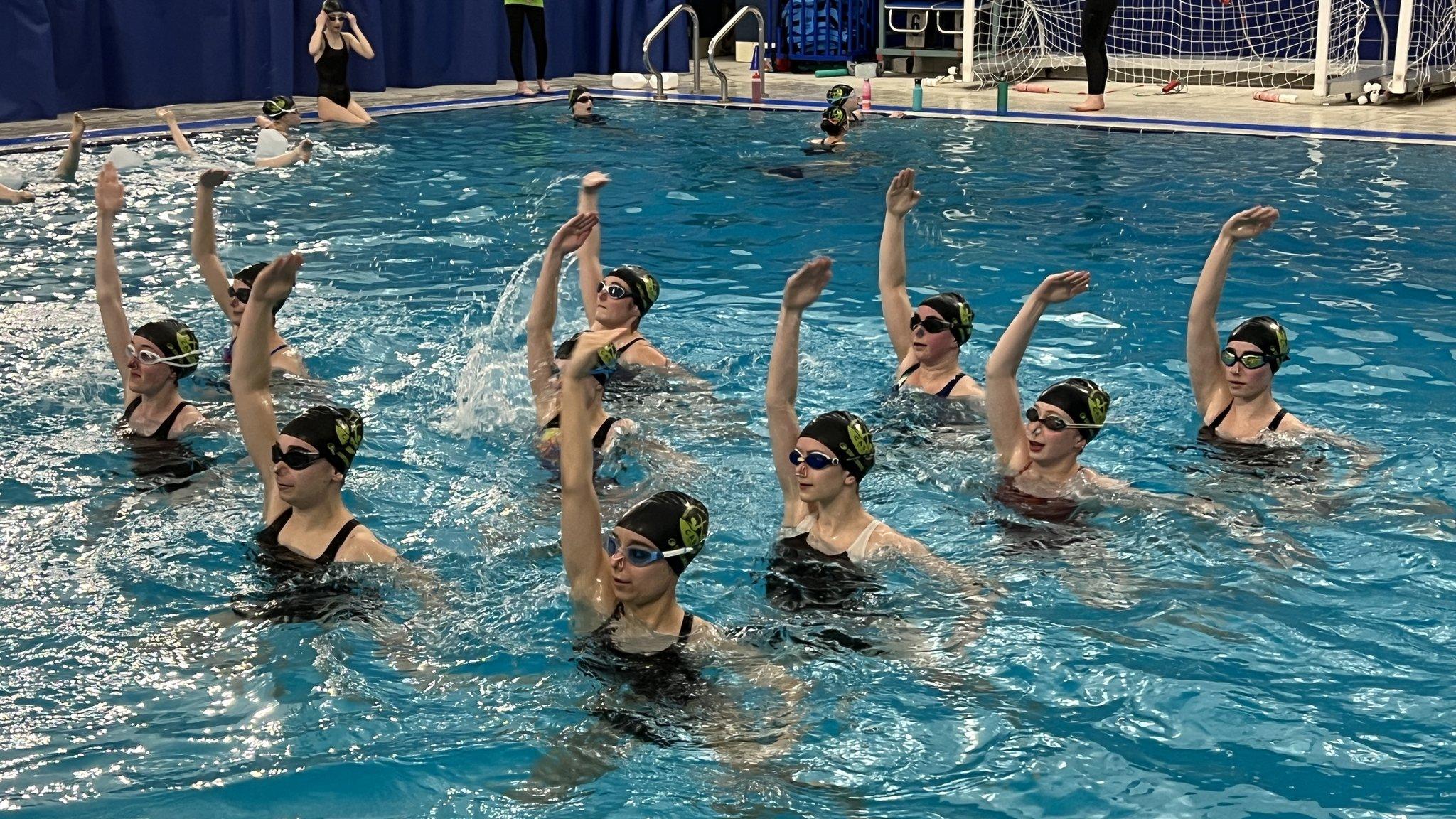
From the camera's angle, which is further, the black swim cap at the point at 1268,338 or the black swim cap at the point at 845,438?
the black swim cap at the point at 1268,338

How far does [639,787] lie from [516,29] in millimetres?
19748

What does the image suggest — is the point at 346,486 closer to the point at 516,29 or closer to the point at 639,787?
the point at 639,787

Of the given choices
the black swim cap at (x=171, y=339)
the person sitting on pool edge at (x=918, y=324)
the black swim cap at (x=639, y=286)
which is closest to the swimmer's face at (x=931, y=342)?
the person sitting on pool edge at (x=918, y=324)

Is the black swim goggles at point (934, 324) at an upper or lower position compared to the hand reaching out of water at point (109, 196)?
lower

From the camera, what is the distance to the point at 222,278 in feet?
26.6

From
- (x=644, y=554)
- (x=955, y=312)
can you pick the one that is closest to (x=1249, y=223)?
(x=955, y=312)

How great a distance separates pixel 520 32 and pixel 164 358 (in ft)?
55.6

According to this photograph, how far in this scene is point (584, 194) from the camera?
7598mm

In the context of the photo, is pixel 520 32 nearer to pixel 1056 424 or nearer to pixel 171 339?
pixel 171 339

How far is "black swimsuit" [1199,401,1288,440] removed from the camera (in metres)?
6.96

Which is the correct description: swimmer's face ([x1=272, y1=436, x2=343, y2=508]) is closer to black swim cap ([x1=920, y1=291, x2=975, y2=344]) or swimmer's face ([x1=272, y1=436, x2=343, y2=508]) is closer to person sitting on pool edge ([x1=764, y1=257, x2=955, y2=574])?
person sitting on pool edge ([x1=764, y1=257, x2=955, y2=574])

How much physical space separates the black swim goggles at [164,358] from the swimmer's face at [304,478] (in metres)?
1.59

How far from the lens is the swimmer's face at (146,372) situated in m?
6.70

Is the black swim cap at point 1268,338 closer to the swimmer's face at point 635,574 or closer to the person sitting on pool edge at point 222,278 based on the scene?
the swimmer's face at point 635,574
